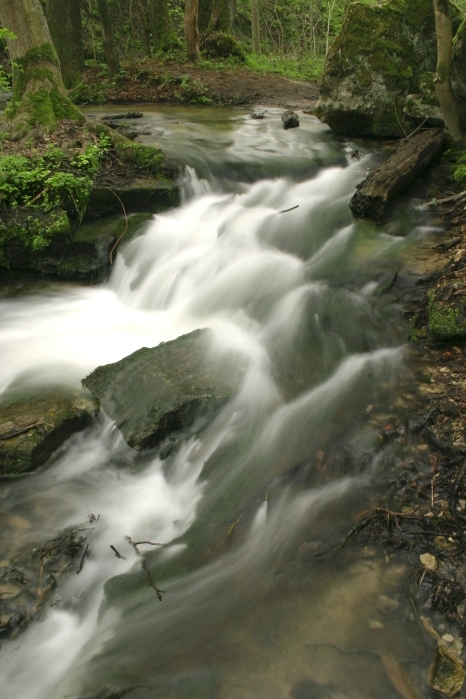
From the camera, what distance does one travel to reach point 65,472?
13.1 ft

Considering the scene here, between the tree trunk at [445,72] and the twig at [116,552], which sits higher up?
the tree trunk at [445,72]

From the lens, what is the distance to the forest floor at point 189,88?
1412 centimetres

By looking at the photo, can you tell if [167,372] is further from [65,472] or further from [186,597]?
[186,597]

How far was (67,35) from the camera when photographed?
14.6 m

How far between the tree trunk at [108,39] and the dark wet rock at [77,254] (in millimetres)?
11359

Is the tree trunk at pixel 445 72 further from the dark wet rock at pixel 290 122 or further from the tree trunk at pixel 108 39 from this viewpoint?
the tree trunk at pixel 108 39

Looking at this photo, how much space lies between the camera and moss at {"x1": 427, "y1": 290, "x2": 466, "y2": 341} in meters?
4.00

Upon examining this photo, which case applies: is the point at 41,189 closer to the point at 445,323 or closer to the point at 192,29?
the point at 445,323

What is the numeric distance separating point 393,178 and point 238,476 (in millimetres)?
4549

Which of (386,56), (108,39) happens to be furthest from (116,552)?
(108,39)

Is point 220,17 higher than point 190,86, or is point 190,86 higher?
point 220,17

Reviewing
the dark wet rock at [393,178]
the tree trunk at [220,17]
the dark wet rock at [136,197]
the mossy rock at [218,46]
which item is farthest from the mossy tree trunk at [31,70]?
the tree trunk at [220,17]

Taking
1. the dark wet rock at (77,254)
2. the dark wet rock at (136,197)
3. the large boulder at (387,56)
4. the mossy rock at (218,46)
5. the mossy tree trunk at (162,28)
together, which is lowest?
the dark wet rock at (77,254)

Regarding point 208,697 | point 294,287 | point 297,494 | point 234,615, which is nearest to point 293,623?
point 234,615
